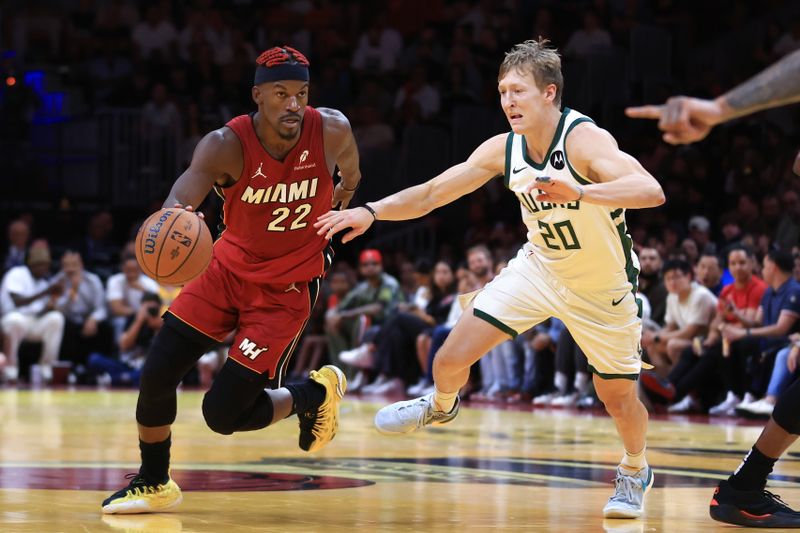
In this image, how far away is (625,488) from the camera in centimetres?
564

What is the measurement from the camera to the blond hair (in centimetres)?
558

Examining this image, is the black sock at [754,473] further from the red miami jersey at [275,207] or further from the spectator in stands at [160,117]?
the spectator in stands at [160,117]

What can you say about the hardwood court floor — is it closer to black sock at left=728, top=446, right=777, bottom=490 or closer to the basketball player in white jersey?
black sock at left=728, top=446, right=777, bottom=490

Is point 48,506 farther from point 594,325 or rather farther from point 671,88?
point 671,88

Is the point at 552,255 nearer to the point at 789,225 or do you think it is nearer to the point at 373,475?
the point at 373,475

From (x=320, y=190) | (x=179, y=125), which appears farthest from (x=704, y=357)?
(x=179, y=125)

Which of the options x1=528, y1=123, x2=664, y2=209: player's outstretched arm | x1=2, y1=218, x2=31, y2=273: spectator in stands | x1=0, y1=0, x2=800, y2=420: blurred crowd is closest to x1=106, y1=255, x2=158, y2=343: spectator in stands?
x1=0, y1=0, x2=800, y2=420: blurred crowd

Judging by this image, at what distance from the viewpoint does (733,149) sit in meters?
15.0

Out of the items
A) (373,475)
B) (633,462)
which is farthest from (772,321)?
(633,462)

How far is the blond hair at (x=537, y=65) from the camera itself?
558 centimetres

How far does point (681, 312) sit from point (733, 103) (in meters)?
8.86

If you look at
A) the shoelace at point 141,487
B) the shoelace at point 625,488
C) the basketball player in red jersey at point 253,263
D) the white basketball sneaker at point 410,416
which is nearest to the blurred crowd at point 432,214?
the shoelace at point 625,488

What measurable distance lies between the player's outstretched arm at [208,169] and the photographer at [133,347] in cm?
1036

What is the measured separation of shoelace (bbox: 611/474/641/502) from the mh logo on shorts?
5.68 ft
